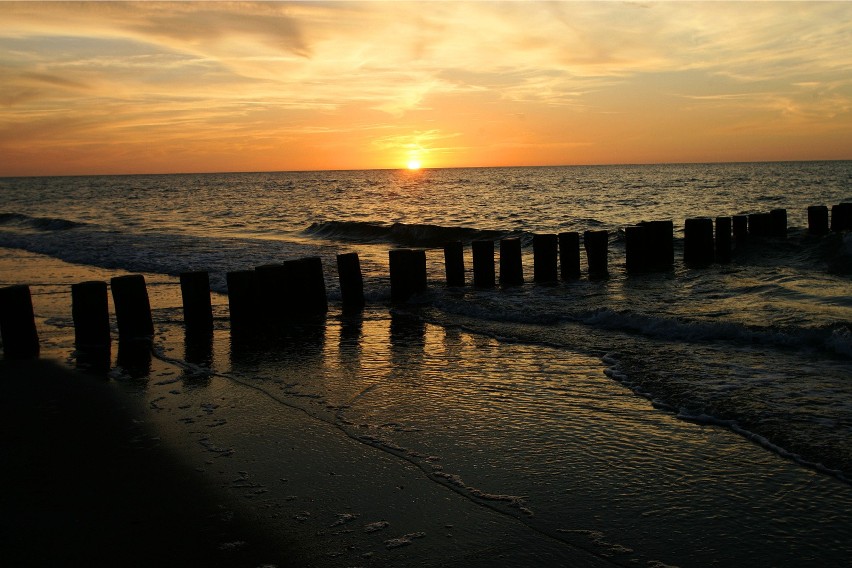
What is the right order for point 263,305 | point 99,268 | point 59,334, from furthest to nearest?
point 99,268, point 263,305, point 59,334

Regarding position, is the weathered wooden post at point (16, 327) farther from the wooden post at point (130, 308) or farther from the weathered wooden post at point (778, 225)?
the weathered wooden post at point (778, 225)

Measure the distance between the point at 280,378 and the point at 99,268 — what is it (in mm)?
12693

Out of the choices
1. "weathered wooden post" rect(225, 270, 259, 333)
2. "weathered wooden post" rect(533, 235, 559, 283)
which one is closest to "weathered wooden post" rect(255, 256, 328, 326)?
"weathered wooden post" rect(225, 270, 259, 333)

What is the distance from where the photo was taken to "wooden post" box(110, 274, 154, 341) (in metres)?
9.41

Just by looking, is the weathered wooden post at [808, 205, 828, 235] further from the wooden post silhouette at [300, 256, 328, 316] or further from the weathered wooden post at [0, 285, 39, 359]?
the weathered wooden post at [0, 285, 39, 359]

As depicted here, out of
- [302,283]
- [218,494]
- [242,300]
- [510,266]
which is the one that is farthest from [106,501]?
[510,266]

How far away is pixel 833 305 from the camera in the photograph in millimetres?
10359

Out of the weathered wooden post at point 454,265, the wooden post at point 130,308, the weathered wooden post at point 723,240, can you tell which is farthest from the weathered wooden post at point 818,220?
the wooden post at point 130,308

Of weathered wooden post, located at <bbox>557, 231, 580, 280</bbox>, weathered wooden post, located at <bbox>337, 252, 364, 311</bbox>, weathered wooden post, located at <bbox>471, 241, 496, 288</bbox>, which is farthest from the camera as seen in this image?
weathered wooden post, located at <bbox>557, 231, 580, 280</bbox>

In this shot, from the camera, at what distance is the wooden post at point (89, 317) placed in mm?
9039

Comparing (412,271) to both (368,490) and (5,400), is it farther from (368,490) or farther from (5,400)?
(368,490)

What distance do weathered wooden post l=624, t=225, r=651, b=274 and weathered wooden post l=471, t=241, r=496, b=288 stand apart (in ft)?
10.1

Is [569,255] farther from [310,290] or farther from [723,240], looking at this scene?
[310,290]

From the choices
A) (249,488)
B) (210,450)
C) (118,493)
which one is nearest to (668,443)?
(249,488)
